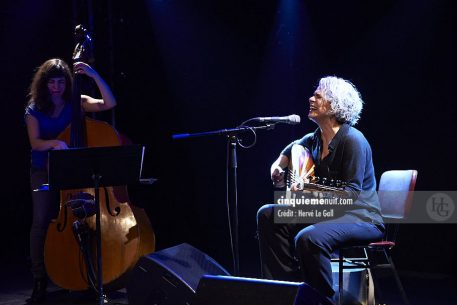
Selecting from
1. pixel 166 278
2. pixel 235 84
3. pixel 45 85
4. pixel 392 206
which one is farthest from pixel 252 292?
pixel 235 84

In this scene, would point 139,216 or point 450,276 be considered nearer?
point 139,216

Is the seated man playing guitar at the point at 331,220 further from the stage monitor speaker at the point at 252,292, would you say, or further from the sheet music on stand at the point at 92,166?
the sheet music on stand at the point at 92,166

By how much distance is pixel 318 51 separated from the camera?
216 inches

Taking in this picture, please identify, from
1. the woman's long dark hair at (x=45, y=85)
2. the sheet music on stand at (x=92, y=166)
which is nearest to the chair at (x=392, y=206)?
the sheet music on stand at (x=92, y=166)

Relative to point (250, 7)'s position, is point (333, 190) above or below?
below

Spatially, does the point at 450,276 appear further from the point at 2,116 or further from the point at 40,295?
the point at 2,116

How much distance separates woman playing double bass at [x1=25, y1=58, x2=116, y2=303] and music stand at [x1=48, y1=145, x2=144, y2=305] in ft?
3.07

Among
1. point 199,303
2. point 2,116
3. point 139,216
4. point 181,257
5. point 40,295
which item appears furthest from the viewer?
point 2,116

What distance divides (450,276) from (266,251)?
2169 millimetres

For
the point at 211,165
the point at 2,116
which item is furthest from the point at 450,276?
the point at 2,116

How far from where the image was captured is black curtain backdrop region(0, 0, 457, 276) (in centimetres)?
496
